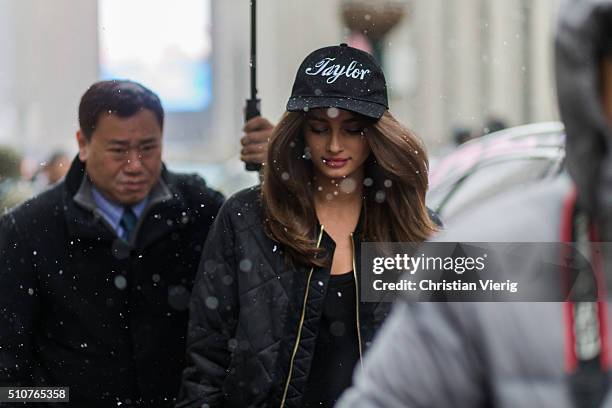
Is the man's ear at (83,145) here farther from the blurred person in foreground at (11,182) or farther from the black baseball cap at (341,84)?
the black baseball cap at (341,84)

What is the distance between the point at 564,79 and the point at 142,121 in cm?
175

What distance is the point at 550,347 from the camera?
1.18 metres

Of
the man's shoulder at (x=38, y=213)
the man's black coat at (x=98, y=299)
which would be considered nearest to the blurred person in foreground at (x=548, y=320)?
the man's black coat at (x=98, y=299)

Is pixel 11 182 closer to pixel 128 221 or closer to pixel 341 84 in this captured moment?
pixel 128 221

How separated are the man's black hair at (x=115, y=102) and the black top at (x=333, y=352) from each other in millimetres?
679

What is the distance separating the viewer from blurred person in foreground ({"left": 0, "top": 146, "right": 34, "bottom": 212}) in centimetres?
285

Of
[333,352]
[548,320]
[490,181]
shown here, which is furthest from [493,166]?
[548,320]

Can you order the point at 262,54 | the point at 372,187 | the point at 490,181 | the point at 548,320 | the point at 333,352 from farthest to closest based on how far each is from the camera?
the point at 490,181 → the point at 262,54 → the point at 372,187 → the point at 333,352 → the point at 548,320

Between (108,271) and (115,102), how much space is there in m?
0.40

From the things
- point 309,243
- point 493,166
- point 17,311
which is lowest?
point 17,311

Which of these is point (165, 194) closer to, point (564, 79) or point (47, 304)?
point (47, 304)

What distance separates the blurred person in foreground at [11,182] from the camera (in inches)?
112

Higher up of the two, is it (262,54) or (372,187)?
(262,54)

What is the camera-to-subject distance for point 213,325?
2477 millimetres
